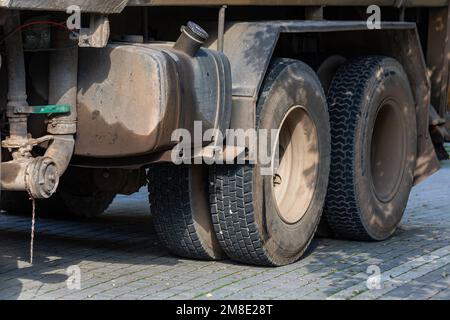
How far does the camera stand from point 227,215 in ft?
22.5

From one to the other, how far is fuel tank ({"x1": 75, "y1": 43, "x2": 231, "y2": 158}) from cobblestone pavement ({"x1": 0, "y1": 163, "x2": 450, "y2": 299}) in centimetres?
86

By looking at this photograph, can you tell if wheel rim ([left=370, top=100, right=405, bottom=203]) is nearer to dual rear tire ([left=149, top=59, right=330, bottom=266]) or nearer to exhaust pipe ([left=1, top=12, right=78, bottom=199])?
dual rear tire ([left=149, top=59, right=330, bottom=266])

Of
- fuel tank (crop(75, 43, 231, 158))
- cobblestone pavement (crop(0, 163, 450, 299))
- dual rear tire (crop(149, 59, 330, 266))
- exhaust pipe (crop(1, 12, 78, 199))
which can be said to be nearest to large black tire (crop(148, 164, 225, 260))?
dual rear tire (crop(149, 59, 330, 266))

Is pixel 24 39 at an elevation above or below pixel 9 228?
above

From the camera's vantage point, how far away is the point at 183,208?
22.9 ft

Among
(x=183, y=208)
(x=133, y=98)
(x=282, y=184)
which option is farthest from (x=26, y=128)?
(x=282, y=184)

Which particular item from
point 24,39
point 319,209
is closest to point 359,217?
point 319,209

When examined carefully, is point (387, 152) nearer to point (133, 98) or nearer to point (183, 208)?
point (183, 208)

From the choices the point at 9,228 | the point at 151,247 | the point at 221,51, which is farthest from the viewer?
the point at 9,228

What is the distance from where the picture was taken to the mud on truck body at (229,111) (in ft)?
19.4

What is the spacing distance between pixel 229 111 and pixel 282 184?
1150 mm

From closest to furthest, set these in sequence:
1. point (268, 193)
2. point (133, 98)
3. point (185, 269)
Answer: point (133, 98) < point (268, 193) < point (185, 269)

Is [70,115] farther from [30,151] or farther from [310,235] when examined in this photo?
[310,235]

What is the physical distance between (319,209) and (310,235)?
0.64 ft
